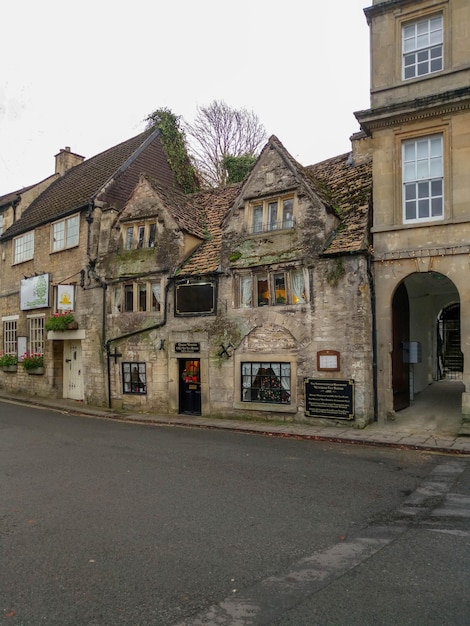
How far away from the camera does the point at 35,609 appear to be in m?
4.16

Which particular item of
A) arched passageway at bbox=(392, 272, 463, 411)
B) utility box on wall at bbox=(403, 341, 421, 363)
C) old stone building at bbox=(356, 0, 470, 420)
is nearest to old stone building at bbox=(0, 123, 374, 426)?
old stone building at bbox=(356, 0, 470, 420)

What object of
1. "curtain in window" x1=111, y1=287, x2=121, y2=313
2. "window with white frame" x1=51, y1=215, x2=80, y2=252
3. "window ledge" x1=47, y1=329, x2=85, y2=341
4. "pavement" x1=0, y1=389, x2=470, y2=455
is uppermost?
"window with white frame" x1=51, y1=215, x2=80, y2=252

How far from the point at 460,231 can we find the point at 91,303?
45.1 ft

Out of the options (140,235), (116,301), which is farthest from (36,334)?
(140,235)

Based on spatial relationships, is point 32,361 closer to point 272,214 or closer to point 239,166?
point 272,214

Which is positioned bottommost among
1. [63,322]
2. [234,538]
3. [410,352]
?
[234,538]

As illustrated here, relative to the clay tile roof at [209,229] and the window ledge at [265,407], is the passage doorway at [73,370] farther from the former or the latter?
the window ledge at [265,407]

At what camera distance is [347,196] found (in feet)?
50.9

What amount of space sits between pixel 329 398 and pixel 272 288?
12.6 ft

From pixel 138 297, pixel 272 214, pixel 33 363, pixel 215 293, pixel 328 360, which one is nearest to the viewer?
pixel 328 360

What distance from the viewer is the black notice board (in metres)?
13.3

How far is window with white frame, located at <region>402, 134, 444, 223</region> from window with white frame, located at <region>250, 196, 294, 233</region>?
3453 millimetres

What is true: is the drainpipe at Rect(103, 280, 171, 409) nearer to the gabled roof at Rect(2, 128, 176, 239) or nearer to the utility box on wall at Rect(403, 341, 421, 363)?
the gabled roof at Rect(2, 128, 176, 239)

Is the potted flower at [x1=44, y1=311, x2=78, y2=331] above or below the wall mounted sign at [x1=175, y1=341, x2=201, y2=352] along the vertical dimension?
above
